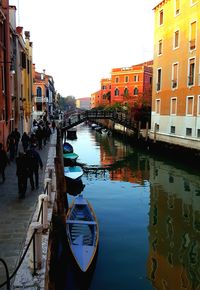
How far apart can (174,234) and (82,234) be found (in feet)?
13.3

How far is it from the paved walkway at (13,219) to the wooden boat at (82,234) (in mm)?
1534

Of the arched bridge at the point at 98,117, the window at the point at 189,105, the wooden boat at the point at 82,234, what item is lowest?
the wooden boat at the point at 82,234

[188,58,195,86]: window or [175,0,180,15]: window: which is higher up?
[175,0,180,15]: window

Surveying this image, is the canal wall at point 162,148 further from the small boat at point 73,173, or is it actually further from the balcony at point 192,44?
the small boat at point 73,173

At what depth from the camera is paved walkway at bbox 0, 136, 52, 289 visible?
6.18 metres

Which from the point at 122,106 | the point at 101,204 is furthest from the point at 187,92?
the point at 122,106

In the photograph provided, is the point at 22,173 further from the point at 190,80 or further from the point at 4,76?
the point at 190,80

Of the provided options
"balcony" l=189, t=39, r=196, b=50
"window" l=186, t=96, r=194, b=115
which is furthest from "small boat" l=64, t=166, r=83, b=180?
"balcony" l=189, t=39, r=196, b=50

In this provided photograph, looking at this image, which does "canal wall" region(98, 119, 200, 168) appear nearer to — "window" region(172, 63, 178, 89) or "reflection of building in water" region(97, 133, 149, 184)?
"reflection of building in water" region(97, 133, 149, 184)

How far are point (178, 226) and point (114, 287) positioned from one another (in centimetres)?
529

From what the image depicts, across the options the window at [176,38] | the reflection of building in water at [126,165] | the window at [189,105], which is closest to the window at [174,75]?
the window at [176,38]

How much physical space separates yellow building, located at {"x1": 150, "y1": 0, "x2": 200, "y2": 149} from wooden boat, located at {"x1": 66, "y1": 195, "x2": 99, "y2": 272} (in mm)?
15815

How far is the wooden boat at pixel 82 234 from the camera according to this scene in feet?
28.3

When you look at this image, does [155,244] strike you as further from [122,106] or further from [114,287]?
[122,106]
